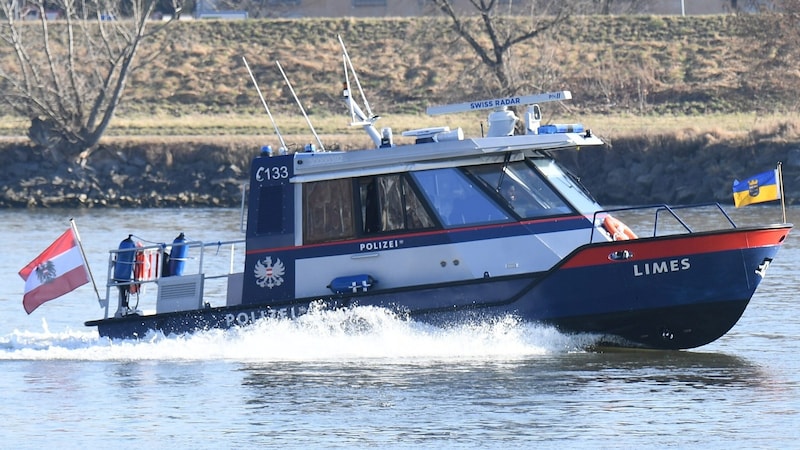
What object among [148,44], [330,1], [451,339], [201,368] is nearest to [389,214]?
[451,339]

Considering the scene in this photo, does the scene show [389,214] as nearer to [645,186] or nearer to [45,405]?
[45,405]

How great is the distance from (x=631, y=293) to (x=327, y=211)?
3.39 metres

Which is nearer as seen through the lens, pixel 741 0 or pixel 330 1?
pixel 741 0

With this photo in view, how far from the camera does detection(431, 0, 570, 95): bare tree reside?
138 feet

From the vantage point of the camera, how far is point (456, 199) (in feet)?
53.3

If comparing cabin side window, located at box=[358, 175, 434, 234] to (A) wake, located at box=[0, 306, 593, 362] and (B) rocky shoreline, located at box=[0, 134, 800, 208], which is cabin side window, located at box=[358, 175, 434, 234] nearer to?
(A) wake, located at box=[0, 306, 593, 362]

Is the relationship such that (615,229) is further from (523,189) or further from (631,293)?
(523,189)

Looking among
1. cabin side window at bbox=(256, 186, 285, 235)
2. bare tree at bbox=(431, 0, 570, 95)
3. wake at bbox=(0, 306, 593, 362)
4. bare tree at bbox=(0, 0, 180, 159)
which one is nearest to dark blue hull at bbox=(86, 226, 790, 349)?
wake at bbox=(0, 306, 593, 362)

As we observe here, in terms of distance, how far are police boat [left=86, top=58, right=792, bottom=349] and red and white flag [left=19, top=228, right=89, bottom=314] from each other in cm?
66

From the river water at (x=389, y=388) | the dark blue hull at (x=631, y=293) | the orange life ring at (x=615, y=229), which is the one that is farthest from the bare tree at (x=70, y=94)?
the dark blue hull at (x=631, y=293)

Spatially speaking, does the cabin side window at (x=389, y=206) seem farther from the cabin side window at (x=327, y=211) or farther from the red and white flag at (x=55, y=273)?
the red and white flag at (x=55, y=273)

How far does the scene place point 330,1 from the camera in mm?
63188

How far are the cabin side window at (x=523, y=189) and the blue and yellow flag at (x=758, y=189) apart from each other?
5.83ft

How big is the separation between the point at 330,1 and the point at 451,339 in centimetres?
4836
